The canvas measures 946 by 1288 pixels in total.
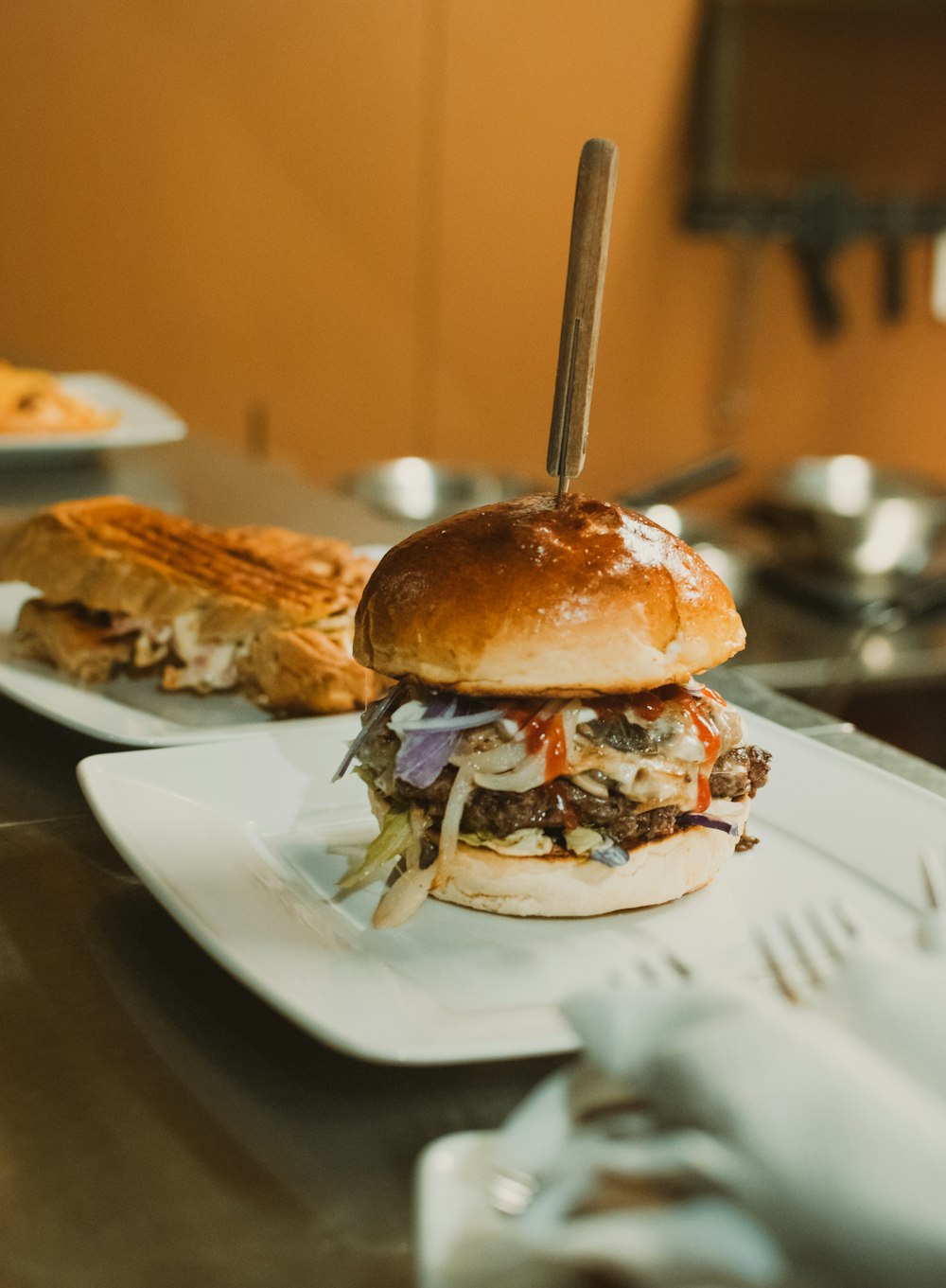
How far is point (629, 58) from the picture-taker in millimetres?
6953

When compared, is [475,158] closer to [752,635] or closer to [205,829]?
[752,635]

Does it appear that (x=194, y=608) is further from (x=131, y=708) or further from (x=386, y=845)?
(x=386, y=845)

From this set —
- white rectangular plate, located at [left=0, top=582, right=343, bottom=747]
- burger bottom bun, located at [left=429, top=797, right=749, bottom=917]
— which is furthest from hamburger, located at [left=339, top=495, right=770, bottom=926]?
white rectangular plate, located at [left=0, top=582, right=343, bottom=747]

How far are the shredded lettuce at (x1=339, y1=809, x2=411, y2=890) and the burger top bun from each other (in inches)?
6.6

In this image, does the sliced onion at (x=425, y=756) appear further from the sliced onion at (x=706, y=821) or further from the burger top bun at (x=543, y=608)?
the sliced onion at (x=706, y=821)

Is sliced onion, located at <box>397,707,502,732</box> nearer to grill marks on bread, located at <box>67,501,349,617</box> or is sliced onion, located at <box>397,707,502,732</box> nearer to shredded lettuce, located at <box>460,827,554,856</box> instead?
shredded lettuce, located at <box>460,827,554,856</box>

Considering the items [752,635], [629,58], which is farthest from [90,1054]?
[629,58]

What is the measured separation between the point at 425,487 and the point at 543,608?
405 cm

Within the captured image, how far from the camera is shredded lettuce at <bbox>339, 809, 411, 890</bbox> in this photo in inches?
62.0

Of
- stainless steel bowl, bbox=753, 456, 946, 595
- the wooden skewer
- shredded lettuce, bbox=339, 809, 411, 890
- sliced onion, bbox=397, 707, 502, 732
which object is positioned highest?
the wooden skewer

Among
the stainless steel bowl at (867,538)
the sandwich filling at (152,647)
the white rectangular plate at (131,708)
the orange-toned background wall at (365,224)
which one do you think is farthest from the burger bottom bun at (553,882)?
the orange-toned background wall at (365,224)

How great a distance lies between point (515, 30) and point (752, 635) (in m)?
3.68

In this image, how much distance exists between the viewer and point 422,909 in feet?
5.08

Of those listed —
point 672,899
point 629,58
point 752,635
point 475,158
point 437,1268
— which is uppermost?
point 629,58
